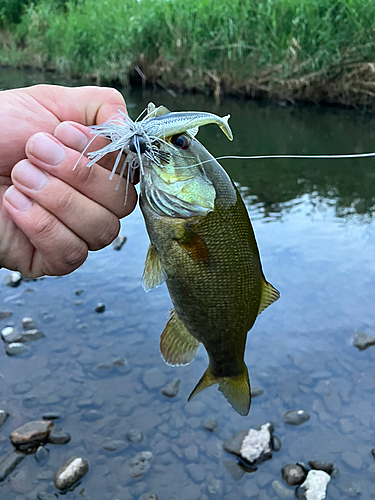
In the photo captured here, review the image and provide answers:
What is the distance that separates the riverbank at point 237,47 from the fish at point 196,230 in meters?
10.4

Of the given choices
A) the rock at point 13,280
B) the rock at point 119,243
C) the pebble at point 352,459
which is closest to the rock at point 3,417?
the rock at point 13,280

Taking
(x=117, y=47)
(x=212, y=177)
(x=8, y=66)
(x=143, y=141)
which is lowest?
(x=8, y=66)

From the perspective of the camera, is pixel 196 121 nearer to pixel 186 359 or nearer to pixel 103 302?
pixel 186 359

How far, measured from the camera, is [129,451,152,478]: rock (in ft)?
9.20

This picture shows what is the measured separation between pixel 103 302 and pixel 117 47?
12.3 metres

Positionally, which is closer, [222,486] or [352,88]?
[222,486]

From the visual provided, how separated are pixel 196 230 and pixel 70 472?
6.65ft

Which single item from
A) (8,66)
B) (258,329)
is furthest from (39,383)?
(8,66)

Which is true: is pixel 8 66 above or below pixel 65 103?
below

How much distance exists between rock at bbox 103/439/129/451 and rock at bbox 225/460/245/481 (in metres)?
0.69

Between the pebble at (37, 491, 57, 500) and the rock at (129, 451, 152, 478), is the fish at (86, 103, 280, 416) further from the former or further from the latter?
the pebble at (37, 491, 57, 500)

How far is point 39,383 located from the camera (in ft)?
11.3

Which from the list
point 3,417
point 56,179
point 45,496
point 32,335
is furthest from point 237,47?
point 45,496

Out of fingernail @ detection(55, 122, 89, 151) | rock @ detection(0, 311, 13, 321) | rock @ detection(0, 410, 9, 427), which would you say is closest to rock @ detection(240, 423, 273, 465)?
rock @ detection(0, 410, 9, 427)
